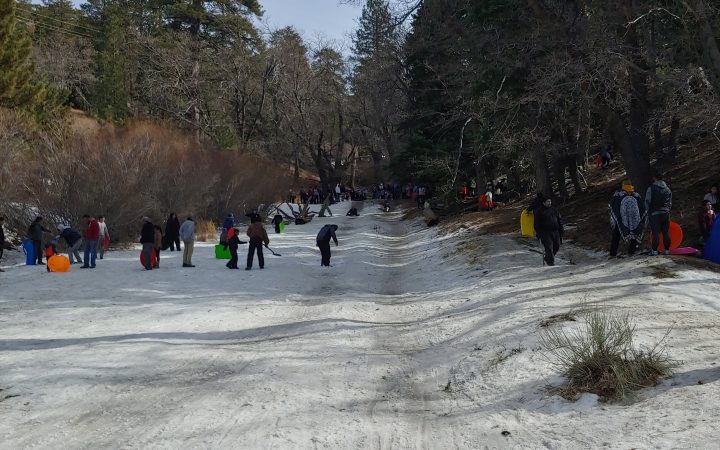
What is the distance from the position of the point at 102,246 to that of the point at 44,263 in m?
1.63

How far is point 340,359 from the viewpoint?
779cm

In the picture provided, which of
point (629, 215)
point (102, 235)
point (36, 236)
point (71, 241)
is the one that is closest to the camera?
point (629, 215)

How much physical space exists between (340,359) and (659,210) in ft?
25.7

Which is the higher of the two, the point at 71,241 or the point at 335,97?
the point at 335,97

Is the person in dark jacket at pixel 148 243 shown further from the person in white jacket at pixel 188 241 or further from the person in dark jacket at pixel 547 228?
the person in dark jacket at pixel 547 228

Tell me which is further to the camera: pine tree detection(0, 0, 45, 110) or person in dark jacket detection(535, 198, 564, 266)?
pine tree detection(0, 0, 45, 110)

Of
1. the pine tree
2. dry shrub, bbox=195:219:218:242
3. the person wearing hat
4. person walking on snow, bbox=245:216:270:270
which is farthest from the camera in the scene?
the pine tree

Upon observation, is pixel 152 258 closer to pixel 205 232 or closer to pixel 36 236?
pixel 36 236

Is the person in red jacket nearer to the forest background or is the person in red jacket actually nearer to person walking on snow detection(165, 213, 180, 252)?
person walking on snow detection(165, 213, 180, 252)

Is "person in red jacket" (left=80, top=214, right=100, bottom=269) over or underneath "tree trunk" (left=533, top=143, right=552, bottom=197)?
underneath

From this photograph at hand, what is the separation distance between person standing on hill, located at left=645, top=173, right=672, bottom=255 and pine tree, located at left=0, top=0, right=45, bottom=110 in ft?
89.5

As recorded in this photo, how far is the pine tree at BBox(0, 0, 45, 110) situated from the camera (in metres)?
28.0

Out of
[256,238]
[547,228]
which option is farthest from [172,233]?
[547,228]

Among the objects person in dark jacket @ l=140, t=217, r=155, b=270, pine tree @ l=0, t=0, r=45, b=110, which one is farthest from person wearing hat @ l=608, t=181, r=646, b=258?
pine tree @ l=0, t=0, r=45, b=110
